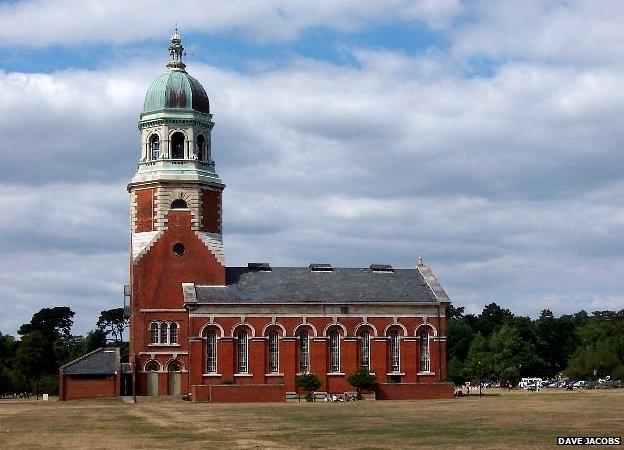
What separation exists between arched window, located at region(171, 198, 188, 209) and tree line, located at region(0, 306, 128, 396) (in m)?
31.3

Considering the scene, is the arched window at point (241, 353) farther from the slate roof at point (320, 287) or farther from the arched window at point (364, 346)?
the arched window at point (364, 346)

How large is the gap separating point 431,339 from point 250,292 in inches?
575

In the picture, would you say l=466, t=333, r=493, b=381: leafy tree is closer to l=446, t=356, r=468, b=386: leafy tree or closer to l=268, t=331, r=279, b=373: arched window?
l=446, t=356, r=468, b=386: leafy tree

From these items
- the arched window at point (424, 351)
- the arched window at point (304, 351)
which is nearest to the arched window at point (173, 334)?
the arched window at point (304, 351)

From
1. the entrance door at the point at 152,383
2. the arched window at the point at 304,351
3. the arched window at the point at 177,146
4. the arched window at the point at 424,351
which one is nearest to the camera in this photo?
the entrance door at the point at 152,383

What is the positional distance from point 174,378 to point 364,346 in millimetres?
14829

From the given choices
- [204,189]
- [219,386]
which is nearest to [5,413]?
[219,386]

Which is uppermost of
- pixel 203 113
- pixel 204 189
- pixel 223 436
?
pixel 203 113

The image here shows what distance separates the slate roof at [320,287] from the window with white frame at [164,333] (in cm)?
312

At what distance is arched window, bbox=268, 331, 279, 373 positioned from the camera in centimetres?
9462

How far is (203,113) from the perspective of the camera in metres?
98.6

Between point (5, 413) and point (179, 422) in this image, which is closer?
point (179, 422)

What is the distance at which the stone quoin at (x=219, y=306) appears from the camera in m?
93.9

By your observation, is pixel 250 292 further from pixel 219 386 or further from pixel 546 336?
pixel 546 336
